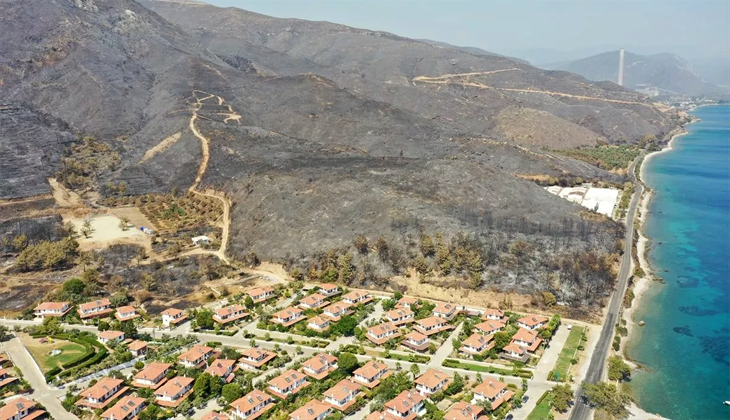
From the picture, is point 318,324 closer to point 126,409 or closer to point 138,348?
point 138,348

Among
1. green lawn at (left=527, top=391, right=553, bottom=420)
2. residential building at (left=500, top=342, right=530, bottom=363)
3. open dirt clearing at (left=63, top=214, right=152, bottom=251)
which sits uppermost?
open dirt clearing at (left=63, top=214, right=152, bottom=251)

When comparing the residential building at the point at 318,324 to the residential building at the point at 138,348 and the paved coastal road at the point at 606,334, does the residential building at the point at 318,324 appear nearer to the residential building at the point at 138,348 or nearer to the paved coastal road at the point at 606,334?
the residential building at the point at 138,348

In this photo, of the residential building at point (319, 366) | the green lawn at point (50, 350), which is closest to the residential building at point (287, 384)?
the residential building at point (319, 366)

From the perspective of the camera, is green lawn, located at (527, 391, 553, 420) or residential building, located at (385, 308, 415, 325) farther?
residential building, located at (385, 308, 415, 325)

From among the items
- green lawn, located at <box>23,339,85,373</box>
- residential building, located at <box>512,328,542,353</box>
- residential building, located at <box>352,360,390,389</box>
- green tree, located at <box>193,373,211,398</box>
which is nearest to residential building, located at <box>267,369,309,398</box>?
residential building, located at <box>352,360,390,389</box>

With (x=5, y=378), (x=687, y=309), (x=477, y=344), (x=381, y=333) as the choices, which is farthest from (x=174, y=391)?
(x=687, y=309)

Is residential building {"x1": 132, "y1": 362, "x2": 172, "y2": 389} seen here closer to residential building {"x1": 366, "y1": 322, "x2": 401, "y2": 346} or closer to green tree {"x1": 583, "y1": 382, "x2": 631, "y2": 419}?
residential building {"x1": 366, "y1": 322, "x2": 401, "y2": 346}
